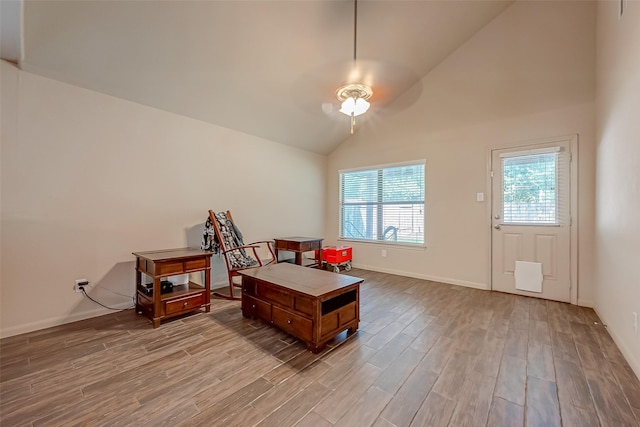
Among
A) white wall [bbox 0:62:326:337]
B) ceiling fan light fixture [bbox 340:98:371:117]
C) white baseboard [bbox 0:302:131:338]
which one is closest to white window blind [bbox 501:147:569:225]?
ceiling fan light fixture [bbox 340:98:371:117]

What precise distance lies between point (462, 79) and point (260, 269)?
12.2 ft

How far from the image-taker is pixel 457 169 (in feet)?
12.6

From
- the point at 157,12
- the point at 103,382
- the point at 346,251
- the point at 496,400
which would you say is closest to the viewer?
the point at 496,400

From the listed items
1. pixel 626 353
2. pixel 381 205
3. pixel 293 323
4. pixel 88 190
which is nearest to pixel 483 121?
pixel 381 205

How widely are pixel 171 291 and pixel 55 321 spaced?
38.2 inches

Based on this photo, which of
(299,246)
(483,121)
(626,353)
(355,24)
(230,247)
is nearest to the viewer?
(626,353)

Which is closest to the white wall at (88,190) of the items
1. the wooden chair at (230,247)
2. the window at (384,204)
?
the wooden chair at (230,247)

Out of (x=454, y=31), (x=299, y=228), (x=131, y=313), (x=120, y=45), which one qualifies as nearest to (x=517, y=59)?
(x=454, y=31)

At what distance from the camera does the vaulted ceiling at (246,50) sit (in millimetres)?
2182

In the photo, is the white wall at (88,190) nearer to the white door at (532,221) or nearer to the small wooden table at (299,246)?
the small wooden table at (299,246)

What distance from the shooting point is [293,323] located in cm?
213

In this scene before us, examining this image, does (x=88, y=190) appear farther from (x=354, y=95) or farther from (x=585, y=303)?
(x=585, y=303)

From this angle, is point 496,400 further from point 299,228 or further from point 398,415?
point 299,228

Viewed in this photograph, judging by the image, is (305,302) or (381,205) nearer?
(305,302)
